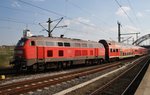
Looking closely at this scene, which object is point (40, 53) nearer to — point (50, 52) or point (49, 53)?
point (49, 53)

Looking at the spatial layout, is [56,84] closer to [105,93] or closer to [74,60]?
[105,93]

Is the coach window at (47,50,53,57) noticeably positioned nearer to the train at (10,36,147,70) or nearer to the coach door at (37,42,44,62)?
the train at (10,36,147,70)

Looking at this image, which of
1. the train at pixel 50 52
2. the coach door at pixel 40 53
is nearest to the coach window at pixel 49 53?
the train at pixel 50 52

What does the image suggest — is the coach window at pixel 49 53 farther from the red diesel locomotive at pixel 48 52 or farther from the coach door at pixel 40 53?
the coach door at pixel 40 53

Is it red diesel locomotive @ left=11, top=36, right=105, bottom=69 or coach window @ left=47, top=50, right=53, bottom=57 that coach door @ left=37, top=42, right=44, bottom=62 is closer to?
red diesel locomotive @ left=11, top=36, right=105, bottom=69

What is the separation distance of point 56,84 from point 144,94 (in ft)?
21.8

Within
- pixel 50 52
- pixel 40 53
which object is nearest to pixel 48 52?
pixel 50 52

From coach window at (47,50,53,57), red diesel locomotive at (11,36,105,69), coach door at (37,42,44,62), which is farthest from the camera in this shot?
coach window at (47,50,53,57)

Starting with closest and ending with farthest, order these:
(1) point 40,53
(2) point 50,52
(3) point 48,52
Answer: (1) point 40,53 < (3) point 48,52 < (2) point 50,52

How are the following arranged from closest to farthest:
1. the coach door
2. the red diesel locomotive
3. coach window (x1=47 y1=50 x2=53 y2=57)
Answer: the red diesel locomotive
the coach door
coach window (x1=47 y1=50 x2=53 y2=57)

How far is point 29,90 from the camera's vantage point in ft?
50.1

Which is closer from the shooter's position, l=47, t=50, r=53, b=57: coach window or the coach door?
the coach door

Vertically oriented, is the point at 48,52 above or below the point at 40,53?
above

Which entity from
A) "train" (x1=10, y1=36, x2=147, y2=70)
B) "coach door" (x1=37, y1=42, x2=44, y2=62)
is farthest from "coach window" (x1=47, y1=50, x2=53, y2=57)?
"coach door" (x1=37, y1=42, x2=44, y2=62)
